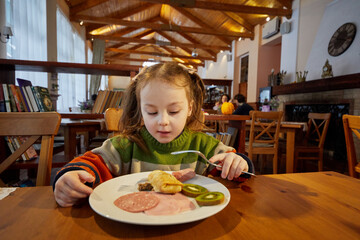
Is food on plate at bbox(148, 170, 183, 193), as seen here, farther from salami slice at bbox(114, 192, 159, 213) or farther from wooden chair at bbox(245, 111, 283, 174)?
wooden chair at bbox(245, 111, 283, 174)

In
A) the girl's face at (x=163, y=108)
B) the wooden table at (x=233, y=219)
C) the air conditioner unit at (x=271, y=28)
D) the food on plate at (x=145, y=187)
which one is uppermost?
the air conditioner unit at (x=271, y=28)

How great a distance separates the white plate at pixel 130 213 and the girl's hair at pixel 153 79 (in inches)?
12.2

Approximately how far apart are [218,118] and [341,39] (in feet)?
12.8

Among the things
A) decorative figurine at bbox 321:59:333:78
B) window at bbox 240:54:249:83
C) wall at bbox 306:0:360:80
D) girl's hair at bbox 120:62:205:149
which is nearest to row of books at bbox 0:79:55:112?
girl's hair at bbox 120:62:205:149

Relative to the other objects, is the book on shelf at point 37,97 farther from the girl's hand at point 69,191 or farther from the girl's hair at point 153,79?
the girl's hand at point 69,191

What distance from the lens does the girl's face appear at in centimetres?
76

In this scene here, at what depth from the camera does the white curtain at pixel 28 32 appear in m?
3.68

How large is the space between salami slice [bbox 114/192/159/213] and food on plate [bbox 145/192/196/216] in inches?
0.5

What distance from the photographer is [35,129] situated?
93cm

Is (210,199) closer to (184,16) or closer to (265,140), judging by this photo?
(265,140)

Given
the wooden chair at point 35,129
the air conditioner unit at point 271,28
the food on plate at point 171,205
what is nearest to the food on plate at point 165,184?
the food on plate at point 171,205

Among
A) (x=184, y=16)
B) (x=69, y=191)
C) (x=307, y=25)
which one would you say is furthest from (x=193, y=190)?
(x=184, y=16)

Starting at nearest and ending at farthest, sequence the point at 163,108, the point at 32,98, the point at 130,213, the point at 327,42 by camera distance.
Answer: the point at 130,213, the point at 163,108, the point at 32,98, the point at 327,42

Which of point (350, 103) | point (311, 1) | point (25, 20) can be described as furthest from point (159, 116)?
point (311, 1)
